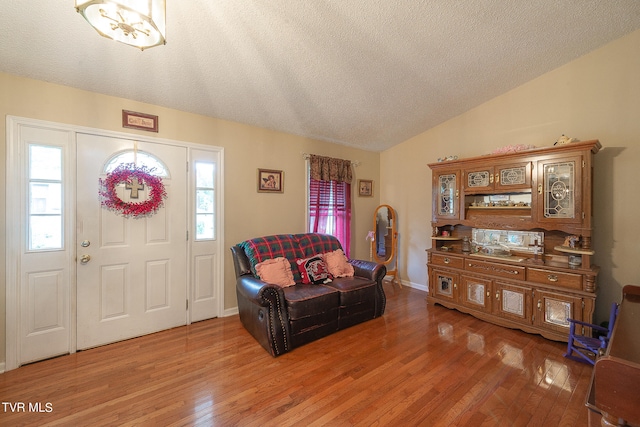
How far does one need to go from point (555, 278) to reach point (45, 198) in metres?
4.90

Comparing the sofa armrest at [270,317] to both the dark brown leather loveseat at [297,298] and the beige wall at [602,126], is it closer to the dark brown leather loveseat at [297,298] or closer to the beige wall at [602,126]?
the dark brown leather loveseat at [297,298]

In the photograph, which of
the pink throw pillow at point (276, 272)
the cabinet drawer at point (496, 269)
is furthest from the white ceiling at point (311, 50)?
the cabinet drawer at point (496, 269)

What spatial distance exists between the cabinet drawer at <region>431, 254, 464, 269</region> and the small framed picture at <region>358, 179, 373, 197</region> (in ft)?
5.36

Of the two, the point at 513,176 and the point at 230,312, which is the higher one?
the point at 513,176

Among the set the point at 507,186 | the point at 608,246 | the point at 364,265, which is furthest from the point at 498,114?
the point at 364,265

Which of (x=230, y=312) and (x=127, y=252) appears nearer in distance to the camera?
(x=127, y=252)

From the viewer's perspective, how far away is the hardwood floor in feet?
5.46

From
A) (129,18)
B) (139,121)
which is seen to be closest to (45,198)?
(139,121)

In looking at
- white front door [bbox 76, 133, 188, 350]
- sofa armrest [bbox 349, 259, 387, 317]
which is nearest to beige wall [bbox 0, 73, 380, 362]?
white front door [bbox 76, 133, 188, 350]

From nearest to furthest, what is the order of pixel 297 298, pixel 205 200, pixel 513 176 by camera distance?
pixel 297 298 < pixel 513 176 < pixel 205 200

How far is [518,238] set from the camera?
127 inches

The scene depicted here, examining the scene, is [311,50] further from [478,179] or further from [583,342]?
[583,342]

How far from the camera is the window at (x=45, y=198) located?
7.32 feet

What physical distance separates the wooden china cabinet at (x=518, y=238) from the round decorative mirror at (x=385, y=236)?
3.02 ft
